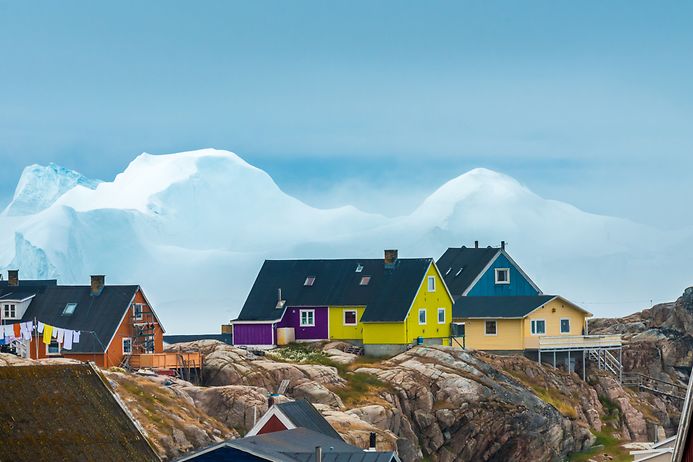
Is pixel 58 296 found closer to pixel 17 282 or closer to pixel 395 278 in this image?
pixel 17 282

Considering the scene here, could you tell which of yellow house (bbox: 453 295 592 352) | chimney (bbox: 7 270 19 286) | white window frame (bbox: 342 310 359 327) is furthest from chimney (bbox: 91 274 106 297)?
yellow house (bbox: 453 295 592 352)

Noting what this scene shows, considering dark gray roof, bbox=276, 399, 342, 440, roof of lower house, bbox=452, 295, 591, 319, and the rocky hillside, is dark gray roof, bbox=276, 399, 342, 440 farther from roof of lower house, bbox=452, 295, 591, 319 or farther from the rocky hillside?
the rocky hillside

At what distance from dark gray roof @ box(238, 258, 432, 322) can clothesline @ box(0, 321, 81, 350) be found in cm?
1648

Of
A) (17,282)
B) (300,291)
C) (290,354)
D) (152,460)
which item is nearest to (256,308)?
(300,291)

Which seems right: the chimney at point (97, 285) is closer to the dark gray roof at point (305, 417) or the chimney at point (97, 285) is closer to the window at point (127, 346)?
the window at point (127, 346)

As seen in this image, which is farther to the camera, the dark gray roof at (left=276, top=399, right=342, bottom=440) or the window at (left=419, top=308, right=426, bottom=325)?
the window at (left=419, top=308, right=426, bottom=325)

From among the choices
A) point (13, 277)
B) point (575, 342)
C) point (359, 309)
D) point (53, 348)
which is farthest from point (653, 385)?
point (13, 277)

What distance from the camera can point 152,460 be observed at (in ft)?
157

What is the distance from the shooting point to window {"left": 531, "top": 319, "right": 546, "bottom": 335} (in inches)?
3725

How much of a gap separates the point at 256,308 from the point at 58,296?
47.7ft

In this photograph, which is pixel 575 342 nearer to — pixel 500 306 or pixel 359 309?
pixel 500 306

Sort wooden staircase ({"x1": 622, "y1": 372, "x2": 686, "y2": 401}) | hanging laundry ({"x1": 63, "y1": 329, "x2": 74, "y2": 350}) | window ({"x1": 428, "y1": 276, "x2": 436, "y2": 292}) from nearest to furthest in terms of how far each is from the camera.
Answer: hanging laundry ({"x1": 63, "y1": 329, "x2": 74, "y2": 350}) < window ({"x1": 428, "y1": 276, "x2": 436, "y2": 292}) < wooden staircase ({"x1": 622, "y1": 372, "x2": 686, "y2": 401})

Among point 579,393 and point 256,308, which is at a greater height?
point 256,308

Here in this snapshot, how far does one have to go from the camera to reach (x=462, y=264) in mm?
106625
